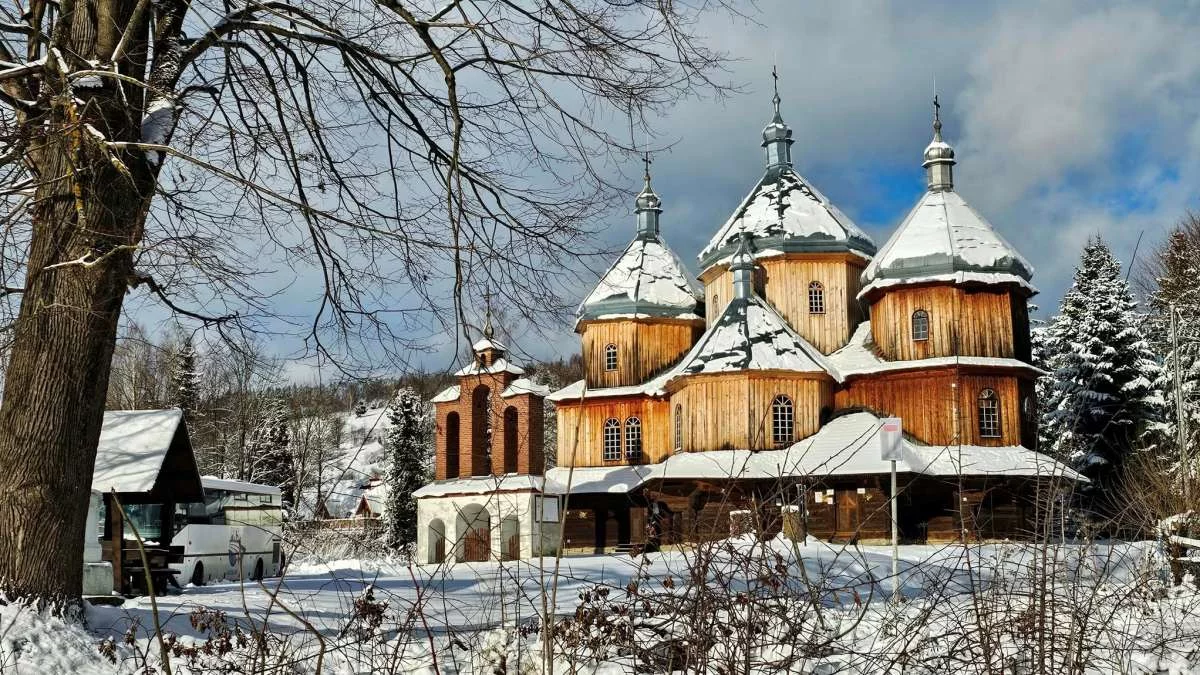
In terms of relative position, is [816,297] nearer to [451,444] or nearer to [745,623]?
[451,444]

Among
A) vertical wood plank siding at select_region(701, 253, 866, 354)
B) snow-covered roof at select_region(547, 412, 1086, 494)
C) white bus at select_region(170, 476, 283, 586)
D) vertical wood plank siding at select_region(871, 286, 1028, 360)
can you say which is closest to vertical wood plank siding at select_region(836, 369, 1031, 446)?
snow-covered roof at select_region(547, 412, 1086, 494)

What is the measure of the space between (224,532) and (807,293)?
18.1m

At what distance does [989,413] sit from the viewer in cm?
2886

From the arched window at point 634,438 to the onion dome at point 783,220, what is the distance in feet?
17.5

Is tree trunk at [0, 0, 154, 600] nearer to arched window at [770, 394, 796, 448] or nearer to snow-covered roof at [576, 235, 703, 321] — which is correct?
arched window at [770, 394, 796, 448]

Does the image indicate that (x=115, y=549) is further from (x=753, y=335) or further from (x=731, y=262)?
(x=731, y=262)

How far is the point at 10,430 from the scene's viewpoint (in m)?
8.30

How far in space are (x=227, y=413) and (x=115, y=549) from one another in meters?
26.2

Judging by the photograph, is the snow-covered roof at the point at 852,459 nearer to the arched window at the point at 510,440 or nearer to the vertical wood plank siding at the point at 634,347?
the vertical wood plank siding at the point at 634,347

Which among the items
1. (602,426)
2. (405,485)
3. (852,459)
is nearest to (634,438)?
(602,426)

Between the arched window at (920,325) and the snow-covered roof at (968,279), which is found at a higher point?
the snow-covered roof at (968,279)

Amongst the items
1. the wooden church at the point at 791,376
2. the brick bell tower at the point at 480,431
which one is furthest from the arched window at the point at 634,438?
the brick bell tower at the point at 480,431

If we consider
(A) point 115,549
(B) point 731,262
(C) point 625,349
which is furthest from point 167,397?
(A) point 115,549

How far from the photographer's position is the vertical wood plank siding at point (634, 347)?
114ft
